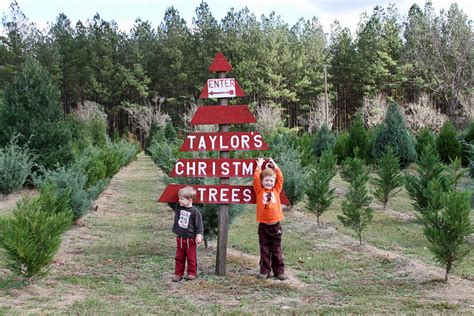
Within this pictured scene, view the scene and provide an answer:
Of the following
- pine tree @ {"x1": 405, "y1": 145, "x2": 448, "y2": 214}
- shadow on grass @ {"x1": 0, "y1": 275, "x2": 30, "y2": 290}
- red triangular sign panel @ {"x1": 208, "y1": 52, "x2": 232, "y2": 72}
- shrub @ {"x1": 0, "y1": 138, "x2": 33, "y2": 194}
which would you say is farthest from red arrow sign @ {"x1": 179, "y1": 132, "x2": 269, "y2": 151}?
shrub @ {"x1": 0, "y1": 138, "x2": 33, "y2": 194}

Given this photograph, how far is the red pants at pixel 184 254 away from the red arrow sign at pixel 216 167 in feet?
2.53

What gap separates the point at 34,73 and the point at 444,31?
35.3 meters

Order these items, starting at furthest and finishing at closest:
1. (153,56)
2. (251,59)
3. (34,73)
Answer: (153,56) < (251,59) < (34,73)

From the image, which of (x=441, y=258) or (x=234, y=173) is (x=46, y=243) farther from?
(x=441, y=258)

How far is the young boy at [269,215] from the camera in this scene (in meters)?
5.43

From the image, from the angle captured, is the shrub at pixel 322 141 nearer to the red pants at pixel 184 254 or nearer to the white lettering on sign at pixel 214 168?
the white lettering on sign at pixel 214 168

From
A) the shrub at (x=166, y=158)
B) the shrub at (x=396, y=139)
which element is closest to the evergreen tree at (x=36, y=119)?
the shrub at (x=166, y=158)

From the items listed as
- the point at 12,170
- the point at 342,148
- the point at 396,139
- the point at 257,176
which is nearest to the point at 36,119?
the point at 12,170

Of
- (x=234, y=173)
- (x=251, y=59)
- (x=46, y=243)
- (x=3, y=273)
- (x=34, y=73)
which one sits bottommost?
(x=3, y=273)

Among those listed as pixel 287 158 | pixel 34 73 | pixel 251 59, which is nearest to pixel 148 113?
pixel 251 59

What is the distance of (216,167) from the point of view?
18.8 ft

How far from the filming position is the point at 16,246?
480 cm

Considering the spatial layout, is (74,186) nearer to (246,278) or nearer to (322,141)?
(246,278)

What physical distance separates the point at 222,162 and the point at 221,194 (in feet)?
1.20
